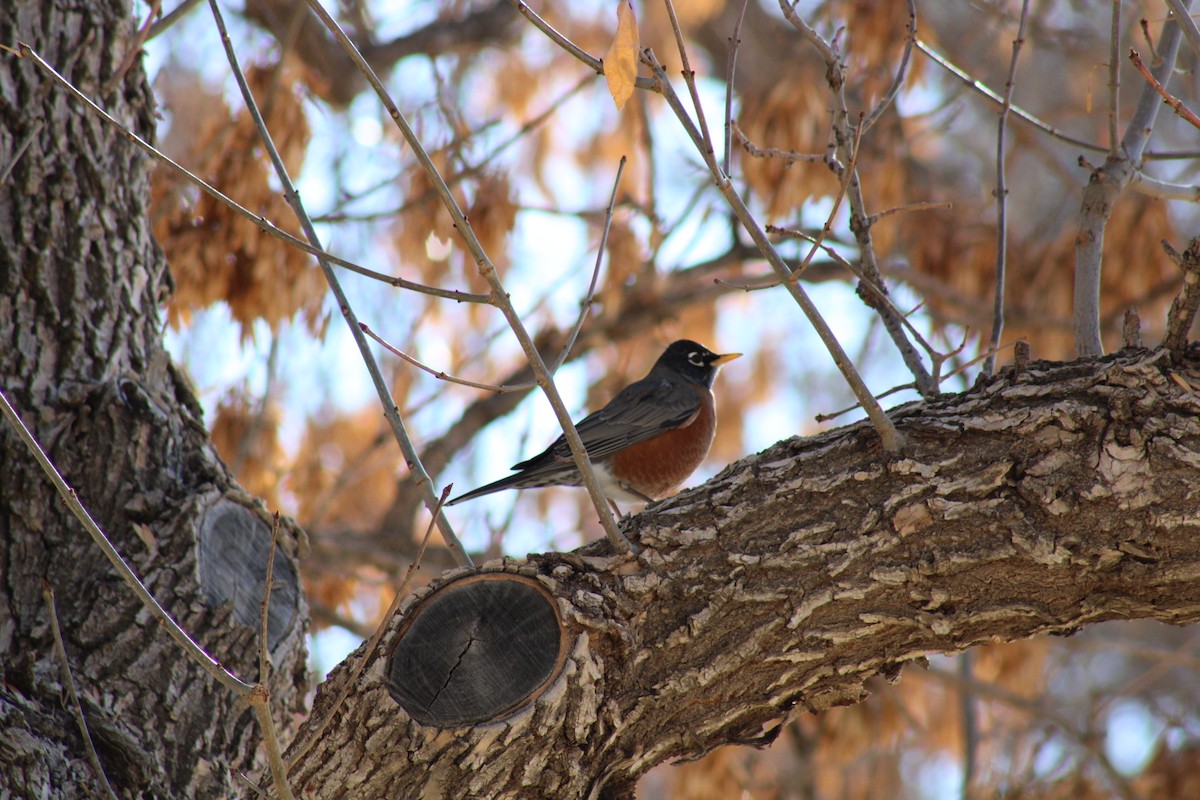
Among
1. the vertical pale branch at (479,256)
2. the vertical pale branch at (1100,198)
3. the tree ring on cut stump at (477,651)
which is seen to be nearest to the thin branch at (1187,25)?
the vertical pale branch at (1100,198)

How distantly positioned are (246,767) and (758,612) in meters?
1.40

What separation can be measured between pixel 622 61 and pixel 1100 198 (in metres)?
1.58

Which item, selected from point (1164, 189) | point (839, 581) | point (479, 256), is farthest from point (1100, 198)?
point (479, 256)

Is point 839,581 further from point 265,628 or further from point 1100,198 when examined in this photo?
point 1100,198

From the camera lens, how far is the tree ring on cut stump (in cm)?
221

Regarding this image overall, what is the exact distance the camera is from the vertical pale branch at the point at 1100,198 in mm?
2814

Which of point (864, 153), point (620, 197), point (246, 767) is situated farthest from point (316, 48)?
point (246, 767)

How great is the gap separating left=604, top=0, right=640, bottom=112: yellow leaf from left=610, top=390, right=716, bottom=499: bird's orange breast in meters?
3.01

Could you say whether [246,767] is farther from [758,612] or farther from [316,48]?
[316,48]

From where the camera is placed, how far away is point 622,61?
2.12m

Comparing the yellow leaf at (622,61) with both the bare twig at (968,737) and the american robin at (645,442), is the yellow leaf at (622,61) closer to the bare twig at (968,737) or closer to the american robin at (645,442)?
the american robin at (645,442)

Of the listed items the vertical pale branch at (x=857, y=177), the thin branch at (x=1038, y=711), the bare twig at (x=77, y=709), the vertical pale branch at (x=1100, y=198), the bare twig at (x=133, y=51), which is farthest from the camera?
the thin branch at (x=1038, y=711)

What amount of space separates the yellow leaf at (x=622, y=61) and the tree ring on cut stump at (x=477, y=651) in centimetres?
105

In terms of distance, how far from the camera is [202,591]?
2.83m
